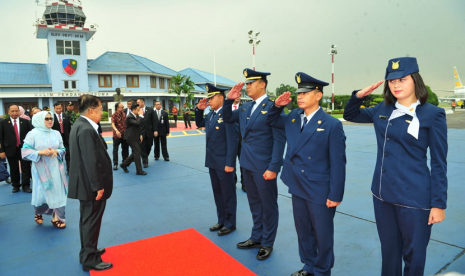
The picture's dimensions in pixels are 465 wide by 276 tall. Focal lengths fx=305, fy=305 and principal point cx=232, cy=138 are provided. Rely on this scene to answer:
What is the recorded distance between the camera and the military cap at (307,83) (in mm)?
2615

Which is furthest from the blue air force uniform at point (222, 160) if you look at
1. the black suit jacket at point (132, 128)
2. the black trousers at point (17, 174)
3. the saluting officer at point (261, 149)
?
the black trousers at point (17, 174)

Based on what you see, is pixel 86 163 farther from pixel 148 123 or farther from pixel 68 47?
pixel 68 47

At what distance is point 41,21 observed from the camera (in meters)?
31.4

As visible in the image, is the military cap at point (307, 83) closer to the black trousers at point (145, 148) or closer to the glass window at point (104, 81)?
the black trousers at point (145, 148)

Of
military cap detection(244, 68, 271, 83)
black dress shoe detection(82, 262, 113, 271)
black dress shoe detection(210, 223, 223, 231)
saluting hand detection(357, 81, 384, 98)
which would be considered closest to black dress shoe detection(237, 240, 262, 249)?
black dress shoe detection(210, 223, 223, 231)

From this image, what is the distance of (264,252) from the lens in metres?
3.23

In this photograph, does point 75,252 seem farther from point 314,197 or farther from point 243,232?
point 314,197

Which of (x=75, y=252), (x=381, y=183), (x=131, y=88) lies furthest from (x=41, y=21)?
(x=381, y=183)

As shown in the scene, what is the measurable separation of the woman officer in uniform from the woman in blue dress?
389 cm

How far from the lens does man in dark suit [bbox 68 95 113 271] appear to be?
2.96m

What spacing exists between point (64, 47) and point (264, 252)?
34.5m

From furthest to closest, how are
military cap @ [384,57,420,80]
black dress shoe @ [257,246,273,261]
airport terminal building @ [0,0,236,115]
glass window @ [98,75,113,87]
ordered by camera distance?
glass window @ [98,75,113,87], airport terminal building @ [0,0,236,115], black dress shoe @ [257,246,273,261], military cap @ [384,57,420,80]

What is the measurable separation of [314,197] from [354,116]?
76 cm

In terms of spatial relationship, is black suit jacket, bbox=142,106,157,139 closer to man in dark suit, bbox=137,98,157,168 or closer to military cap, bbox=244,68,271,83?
man in dark suit, bbox=137,98,157,168
